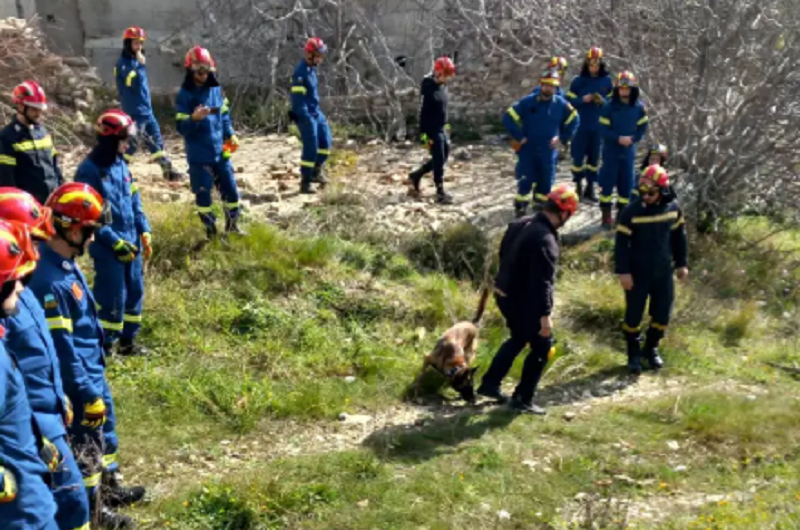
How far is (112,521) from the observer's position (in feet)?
13.7

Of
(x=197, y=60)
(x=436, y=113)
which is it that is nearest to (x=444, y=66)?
(x=436, y=113)

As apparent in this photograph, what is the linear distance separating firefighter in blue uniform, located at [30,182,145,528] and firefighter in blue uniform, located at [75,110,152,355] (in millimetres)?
1181

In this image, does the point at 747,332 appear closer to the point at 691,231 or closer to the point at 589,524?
the point at 691,231

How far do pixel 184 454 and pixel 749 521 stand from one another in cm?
327

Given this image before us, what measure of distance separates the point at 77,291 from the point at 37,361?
75 cm

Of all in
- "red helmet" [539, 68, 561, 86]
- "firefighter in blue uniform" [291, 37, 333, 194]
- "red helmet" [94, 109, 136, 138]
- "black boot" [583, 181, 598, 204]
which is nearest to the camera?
"red helmet" [94, 109, 136, 138]

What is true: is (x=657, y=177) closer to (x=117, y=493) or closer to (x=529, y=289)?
(x=529, y=289)

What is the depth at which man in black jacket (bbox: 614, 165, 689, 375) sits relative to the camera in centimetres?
644

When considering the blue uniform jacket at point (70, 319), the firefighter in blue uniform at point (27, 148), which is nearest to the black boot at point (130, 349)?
the firefighter in blue uniform at point (27, 148)

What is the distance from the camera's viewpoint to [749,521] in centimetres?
442

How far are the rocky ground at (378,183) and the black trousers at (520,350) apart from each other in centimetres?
318

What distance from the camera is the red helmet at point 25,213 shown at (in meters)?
3.59

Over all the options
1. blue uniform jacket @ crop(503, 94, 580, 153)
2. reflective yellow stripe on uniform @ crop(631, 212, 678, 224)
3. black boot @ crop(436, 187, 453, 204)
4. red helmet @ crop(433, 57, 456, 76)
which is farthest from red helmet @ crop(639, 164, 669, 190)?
black boot @ crop(436, 187, 453, 204)

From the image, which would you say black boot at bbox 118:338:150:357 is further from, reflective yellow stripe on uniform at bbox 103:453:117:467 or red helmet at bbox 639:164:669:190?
red helmet at bbox 639:164:669:190
